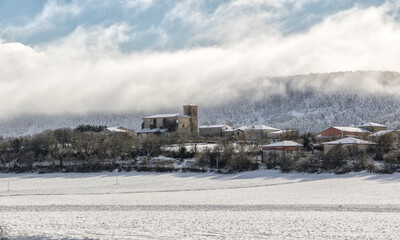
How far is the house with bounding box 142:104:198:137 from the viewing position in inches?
3349

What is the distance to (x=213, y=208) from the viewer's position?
1024 inches

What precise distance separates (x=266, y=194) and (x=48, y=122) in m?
165

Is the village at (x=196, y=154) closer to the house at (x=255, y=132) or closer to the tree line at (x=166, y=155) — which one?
the tree line at (x=166, y=155)

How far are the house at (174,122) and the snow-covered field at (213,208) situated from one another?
121 feet

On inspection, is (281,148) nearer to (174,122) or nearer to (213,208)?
(213,208)

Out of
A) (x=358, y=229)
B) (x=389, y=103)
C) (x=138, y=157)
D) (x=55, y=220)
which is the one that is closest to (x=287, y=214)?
(x=358, y=229)

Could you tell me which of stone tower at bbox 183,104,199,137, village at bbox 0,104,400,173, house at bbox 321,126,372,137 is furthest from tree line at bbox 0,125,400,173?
stone tower at bbox 183,104,199,137

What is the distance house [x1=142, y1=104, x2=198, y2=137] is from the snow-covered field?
36.9m

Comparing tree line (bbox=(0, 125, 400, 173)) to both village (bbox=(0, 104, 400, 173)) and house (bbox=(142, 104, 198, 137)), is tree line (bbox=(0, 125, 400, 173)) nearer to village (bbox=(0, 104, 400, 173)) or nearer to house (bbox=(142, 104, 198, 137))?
village (bbox=(0, 104, 400, 173))

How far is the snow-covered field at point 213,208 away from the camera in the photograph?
58.2ft

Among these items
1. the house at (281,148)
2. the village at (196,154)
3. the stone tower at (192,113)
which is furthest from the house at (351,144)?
the stone tower at (192,113)

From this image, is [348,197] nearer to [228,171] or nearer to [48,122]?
[228,171]

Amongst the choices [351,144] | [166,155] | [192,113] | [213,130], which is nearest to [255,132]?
[213,130]

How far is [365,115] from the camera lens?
496 feet
